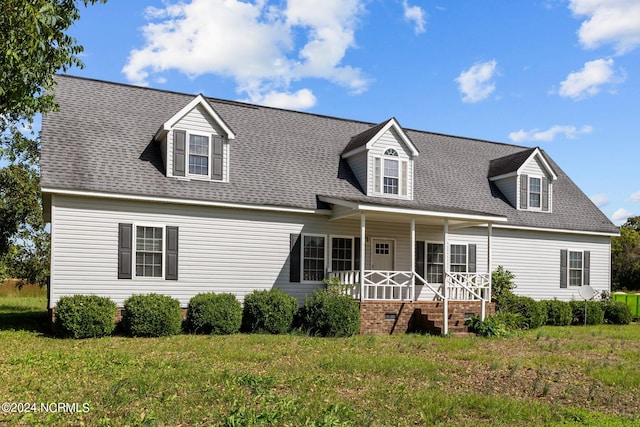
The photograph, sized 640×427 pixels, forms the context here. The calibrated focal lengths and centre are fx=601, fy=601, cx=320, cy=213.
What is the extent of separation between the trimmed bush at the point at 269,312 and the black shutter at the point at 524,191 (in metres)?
12.0

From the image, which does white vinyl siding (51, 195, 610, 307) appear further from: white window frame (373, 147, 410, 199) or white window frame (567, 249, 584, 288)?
white window frame (567, 249, 584, 288)

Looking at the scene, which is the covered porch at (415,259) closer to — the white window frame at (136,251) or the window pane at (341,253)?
the window pane at (341,253)

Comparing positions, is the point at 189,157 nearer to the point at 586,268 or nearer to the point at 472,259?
the point at 472,259

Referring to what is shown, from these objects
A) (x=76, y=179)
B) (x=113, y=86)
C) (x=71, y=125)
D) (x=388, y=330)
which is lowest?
(x=388, y=330)

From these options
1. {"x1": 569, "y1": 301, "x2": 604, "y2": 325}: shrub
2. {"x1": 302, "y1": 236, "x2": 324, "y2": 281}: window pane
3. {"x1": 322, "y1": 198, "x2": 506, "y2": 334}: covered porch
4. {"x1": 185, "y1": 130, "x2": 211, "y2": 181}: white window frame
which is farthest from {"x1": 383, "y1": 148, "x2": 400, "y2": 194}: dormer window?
{"x1": 569, "y1": 301, "x2": 604, "y2": 325}: shrub

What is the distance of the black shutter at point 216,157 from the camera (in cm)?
1916

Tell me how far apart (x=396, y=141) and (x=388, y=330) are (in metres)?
6.94

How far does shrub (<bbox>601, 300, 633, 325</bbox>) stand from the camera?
81.7 ft

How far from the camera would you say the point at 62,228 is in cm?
1659

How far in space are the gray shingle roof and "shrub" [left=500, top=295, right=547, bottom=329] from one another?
3.57m

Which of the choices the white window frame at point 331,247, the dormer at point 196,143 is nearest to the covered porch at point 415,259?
the white window frame at point 331,247

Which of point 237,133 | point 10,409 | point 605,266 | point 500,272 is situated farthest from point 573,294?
point 10,409

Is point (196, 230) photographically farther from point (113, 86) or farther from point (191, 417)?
point (191, 417)

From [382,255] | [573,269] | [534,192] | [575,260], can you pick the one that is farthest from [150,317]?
[575,260]
